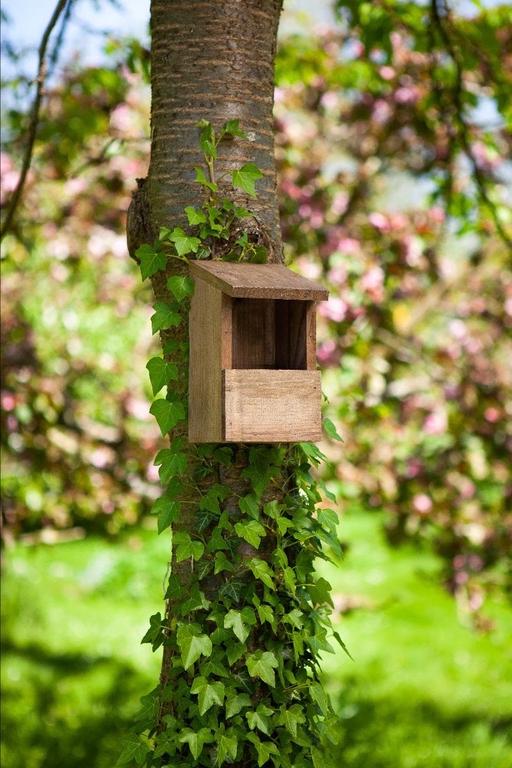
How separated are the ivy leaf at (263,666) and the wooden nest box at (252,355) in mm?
472

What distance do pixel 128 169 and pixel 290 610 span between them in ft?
10.7

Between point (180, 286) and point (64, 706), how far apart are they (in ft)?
10.5

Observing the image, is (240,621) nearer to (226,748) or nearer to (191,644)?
(191,644)

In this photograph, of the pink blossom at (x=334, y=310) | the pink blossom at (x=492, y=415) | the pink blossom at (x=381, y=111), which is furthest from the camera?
the pink blossom at (x=381, y=111)

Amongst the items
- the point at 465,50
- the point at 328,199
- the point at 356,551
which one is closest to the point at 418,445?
the point at 328,199

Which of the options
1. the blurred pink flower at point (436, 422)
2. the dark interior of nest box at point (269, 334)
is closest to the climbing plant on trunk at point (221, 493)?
the dark interior of nest box at point (269, 334)

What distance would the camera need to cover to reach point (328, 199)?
4684 mm

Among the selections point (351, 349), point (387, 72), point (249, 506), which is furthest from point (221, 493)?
point (387, 72)

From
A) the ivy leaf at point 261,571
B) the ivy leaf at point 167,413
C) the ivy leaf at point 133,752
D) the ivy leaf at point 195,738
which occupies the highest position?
the ivy leaf at point 167,413

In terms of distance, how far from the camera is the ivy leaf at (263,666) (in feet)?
6.86

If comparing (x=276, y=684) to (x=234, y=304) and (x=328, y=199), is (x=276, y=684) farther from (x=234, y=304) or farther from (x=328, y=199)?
(x=328, y=199)

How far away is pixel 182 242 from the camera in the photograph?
2107mm

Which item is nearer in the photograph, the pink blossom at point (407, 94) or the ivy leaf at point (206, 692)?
the ivy leaf at point (206, 692)

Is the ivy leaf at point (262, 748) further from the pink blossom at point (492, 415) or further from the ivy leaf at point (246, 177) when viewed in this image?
the pink blossom at point (492, 415)
